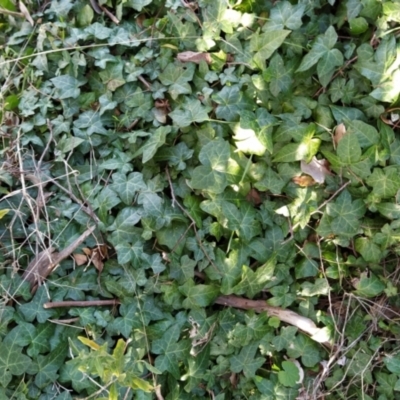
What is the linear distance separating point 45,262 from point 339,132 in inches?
42.7

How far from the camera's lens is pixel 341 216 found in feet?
5.57

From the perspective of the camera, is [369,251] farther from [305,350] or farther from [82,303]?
[82,303]

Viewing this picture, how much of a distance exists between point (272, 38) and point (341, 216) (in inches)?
25.1

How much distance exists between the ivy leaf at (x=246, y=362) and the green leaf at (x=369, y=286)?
16.1 inches

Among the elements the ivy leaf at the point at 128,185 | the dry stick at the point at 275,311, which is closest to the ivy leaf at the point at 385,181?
the dry stick at the point at 275,311

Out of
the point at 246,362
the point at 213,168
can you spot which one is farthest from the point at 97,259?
the point at 246,362

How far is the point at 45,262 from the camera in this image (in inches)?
67.8

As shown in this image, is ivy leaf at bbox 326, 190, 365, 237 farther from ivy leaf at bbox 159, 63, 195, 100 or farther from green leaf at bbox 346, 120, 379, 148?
ivy leaf at bbox 159, 63, 195, 100

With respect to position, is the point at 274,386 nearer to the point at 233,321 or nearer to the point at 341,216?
the point at 233,321

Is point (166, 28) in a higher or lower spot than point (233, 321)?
higher

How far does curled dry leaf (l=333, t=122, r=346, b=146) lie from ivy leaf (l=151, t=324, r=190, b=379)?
832 mm

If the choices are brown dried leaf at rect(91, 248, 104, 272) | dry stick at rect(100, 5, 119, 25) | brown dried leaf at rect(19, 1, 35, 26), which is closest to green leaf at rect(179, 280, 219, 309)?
brown dried leaf at rect(91, 248, 104, 272)

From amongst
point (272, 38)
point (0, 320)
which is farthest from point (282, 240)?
point (0, 320)

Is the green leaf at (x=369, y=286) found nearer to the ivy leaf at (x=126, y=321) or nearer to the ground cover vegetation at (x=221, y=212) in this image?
the ground cover vegetation at (x=221, y=212)
